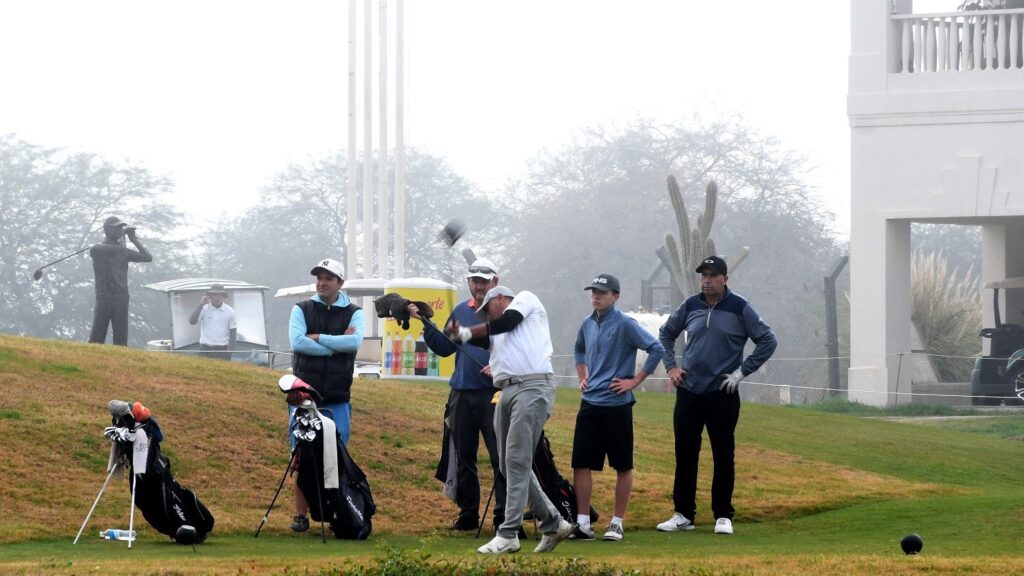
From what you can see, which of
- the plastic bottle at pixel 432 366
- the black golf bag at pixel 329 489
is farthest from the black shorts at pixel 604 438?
the plastic bottle at pixel 432 366

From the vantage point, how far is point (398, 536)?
1188cm

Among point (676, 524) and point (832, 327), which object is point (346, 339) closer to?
point (676, 524)

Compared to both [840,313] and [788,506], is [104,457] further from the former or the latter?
[840,313]

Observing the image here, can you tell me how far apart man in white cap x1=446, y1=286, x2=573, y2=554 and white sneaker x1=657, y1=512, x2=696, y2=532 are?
1.93 metres

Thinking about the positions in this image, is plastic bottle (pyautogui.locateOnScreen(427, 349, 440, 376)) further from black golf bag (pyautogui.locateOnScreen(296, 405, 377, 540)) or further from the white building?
black golf bag (pyautogui.locateOnScreen(296, 405, 377, 540))

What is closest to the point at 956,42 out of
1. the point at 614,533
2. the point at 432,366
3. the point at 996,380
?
the point at 996,380

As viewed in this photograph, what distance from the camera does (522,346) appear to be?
1051cm

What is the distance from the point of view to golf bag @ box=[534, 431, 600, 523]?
1166 cm

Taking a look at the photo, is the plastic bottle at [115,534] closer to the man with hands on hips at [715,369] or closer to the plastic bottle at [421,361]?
the man with hands on hips at [715,369]

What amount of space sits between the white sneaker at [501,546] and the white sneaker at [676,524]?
2.17 m

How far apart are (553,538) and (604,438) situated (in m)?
1.36

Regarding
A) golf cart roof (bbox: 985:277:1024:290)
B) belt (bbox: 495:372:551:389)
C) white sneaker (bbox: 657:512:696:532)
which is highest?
golf cart roof (bbox: 985:277:1024:290)

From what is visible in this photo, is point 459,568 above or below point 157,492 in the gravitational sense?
below

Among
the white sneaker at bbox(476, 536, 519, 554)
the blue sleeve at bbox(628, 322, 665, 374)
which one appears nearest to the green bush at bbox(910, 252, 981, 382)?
the blue sleeve at bbox(628, 322, 665, 374)
